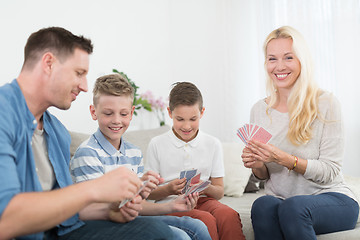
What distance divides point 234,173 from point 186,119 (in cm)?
105

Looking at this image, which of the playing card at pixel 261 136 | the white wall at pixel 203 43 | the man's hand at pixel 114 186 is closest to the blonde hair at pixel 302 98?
the playing card at pixel 261 136

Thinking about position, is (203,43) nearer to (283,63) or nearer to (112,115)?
(283,63)

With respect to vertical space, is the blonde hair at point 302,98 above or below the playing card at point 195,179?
above

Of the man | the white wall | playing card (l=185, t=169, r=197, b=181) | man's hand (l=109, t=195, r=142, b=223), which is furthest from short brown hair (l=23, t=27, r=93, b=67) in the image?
the white wall

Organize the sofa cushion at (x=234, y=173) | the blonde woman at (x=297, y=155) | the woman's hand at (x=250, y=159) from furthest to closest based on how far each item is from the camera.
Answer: the sofa cushion at (x=234, y=173), the woman's hand at (x=250, y=159), the blonde woman at (x=297, y=155)

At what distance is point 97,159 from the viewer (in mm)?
1991

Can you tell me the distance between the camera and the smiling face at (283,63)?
7.80 feet

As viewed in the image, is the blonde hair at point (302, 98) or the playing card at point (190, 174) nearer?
the playing card at point (190, 174)

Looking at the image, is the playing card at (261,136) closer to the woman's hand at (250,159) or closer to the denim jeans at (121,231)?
the woman's hand at (250,159)

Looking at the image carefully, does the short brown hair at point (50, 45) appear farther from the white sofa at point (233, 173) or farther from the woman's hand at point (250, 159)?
the white sofa at point (233, 173)

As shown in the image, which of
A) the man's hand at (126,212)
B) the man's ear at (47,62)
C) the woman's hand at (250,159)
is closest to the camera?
the man's ear at (47,62)

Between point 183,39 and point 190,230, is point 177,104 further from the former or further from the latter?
point 183,39

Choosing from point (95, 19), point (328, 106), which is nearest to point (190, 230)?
point (328, 106)

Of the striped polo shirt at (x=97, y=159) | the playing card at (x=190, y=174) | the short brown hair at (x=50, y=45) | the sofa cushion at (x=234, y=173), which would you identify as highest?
the short brown hair at (x=50, y=45)
